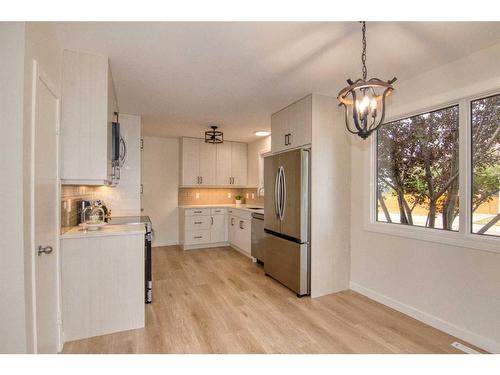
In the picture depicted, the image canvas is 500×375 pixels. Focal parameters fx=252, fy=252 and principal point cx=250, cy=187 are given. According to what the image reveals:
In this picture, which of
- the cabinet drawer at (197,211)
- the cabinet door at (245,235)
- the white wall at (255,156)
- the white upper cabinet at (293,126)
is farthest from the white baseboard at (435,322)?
the cabinet drawer at (197,211)

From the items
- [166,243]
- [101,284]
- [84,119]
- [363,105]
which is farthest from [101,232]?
[166,243]

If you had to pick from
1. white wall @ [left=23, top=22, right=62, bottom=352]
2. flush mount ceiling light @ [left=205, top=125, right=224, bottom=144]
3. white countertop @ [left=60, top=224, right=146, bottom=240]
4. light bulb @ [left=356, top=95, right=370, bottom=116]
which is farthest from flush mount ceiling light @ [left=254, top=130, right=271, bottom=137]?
white wall @ [left=23, top=22, right=62, bottom=352]

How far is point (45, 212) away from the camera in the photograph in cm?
162

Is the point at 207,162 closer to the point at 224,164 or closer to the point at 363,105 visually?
the point at 224,164

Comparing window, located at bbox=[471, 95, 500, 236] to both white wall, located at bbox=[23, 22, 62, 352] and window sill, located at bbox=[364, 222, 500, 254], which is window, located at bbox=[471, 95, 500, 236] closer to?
window sill, located at bbox=[364, 222, 500, 254]

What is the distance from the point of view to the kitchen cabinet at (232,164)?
5711mm

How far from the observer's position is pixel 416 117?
8.59ft

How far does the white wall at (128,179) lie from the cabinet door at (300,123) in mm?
2370

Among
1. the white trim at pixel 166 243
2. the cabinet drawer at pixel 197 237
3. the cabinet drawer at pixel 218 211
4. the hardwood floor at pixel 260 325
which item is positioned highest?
the cabinet drawer at pixel 218 211

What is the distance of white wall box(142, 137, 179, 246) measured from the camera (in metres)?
5.47

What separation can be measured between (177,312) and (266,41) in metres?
2.64

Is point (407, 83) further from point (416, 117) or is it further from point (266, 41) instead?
point (266, 41)

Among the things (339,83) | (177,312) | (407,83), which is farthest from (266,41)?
(177,312)

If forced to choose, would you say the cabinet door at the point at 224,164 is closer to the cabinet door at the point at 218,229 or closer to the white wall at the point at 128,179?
the cabinet door at the point at 218,229
